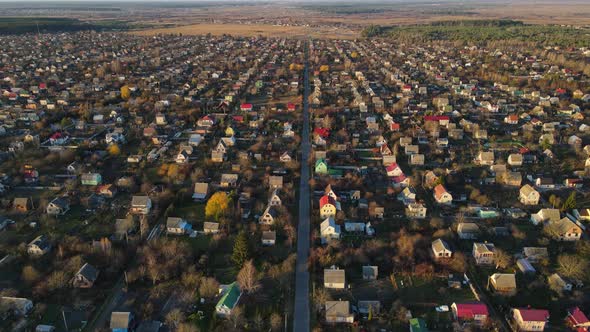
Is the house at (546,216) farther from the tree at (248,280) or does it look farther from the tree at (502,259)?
the tree at (248,280)

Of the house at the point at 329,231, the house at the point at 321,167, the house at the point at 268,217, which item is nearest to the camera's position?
the house at the point at 329,231

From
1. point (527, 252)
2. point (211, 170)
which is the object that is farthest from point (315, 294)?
point (211, 170)

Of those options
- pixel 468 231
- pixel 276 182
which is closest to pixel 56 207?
pixel 276 182

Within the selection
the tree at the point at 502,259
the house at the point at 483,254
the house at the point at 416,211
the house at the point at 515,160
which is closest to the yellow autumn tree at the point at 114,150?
the house at the point at 416,211

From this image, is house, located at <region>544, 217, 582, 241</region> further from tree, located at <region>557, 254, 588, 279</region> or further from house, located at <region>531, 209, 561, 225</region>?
tree, located at <region>557, 254, 588, 279</region>

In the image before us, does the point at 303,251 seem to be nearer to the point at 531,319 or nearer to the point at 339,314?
the point at 339,314

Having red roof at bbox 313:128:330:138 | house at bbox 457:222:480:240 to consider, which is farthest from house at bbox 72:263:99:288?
red roof at bbox 313:128:330:138

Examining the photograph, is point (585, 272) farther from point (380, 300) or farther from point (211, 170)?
point (211, 170)
